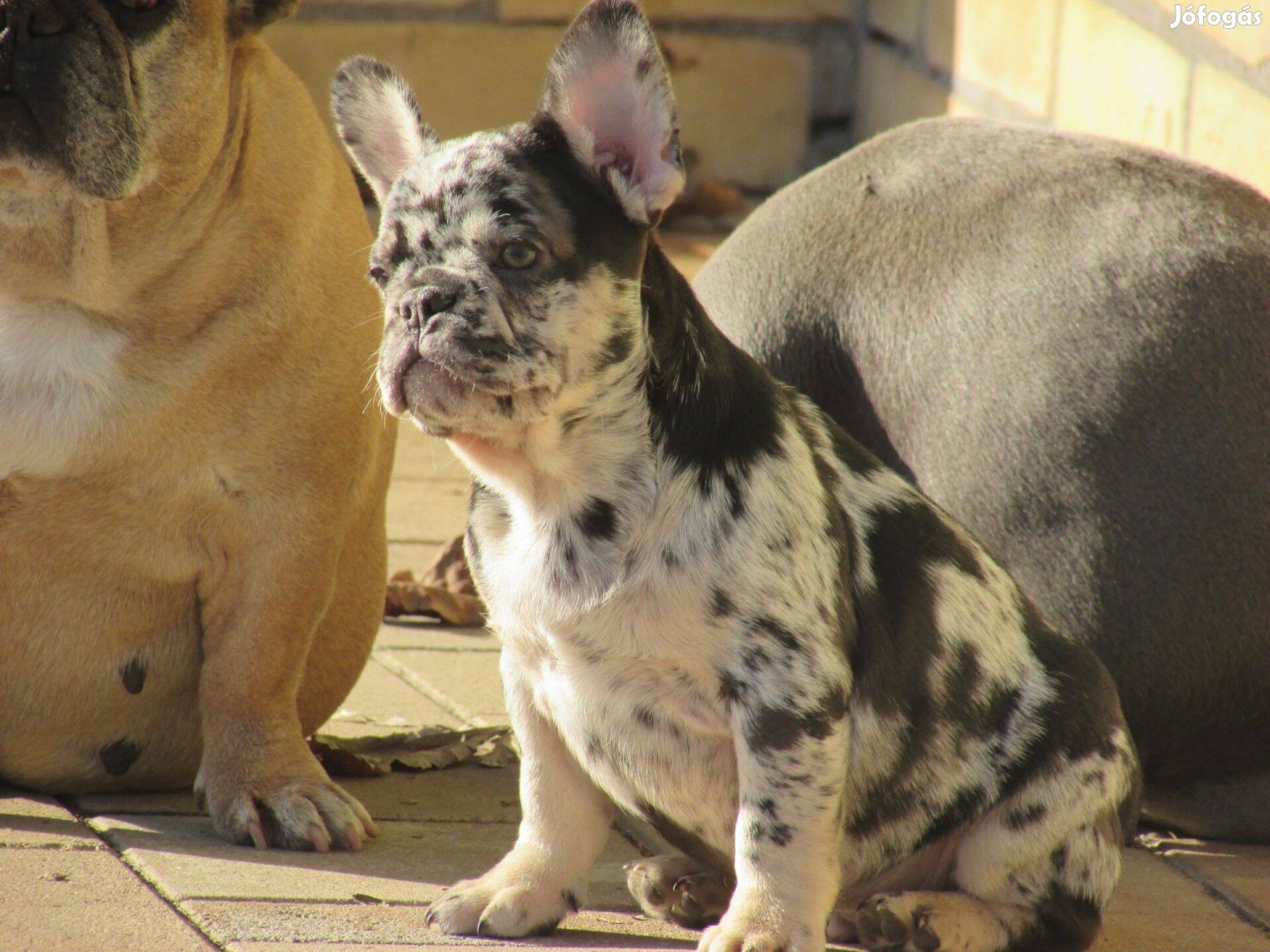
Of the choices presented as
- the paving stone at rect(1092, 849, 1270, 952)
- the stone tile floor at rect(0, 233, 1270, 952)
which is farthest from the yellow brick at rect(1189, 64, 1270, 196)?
the paving stone at rect(1092, 849, 1270, 952)

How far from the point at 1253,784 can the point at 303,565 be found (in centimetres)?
181

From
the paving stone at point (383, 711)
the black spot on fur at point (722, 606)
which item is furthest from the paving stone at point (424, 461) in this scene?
the black spot on fur at point (722, 606)

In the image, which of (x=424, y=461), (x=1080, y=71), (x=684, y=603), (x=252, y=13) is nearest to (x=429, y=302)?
(x=684, y=603)

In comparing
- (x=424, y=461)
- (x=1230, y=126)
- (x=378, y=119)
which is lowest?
(x=424, y=461)

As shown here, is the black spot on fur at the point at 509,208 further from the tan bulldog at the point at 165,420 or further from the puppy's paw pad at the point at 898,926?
the puppy's paw pad at the point at 898,926

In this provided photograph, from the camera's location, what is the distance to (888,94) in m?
8.52

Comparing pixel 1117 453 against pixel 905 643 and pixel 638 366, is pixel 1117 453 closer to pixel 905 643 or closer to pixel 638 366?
pixel 905 643

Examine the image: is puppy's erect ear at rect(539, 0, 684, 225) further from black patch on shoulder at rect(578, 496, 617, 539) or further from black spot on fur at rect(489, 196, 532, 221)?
black patch on shoulder at rect(578, 496, 617, 539)

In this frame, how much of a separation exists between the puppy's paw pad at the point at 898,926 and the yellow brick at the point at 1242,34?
287 centimetres

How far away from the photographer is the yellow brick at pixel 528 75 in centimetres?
904

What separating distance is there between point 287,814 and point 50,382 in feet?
2.84

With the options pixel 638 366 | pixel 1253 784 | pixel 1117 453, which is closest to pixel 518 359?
pixel 638 366

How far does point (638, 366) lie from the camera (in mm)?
2758

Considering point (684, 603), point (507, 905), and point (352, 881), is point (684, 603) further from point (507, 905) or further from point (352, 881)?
point (352, 881)
